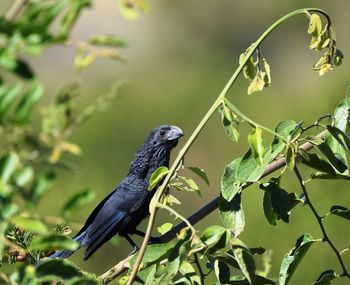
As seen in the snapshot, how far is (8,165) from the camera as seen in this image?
91 centimetres

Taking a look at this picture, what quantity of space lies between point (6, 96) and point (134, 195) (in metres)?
2.61

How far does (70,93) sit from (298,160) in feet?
2.63

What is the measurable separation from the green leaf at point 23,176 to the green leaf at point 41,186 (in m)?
0.01

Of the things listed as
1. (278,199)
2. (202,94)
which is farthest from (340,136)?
(202,94)

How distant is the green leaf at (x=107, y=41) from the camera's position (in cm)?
95

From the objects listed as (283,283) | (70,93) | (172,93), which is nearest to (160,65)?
(172,93)

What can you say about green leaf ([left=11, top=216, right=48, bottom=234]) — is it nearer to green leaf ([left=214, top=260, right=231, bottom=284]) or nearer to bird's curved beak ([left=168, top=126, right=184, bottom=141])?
green leaf ([left=214, top=260, right=231, bottom=284])

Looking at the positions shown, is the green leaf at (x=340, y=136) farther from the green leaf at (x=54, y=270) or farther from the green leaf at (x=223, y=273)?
the green leaf at (x=54, y=270)

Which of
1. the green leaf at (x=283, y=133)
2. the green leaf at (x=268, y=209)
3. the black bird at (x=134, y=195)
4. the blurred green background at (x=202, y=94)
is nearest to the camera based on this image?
the green leaf at (x=283, y=133)

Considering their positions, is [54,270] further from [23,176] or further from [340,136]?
[340,136]

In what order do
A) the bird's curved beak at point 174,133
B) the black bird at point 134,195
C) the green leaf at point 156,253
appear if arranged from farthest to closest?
the bird's curved beak at point 174,133 < the black bird at point 134,195 < the green leaf at point 156,253

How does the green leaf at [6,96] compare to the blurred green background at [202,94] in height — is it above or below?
above

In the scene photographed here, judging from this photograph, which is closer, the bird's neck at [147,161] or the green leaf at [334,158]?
the green leaf at [334,158]

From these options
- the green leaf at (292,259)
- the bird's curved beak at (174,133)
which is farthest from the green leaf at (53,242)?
the bird's curved beak at (174,133)
